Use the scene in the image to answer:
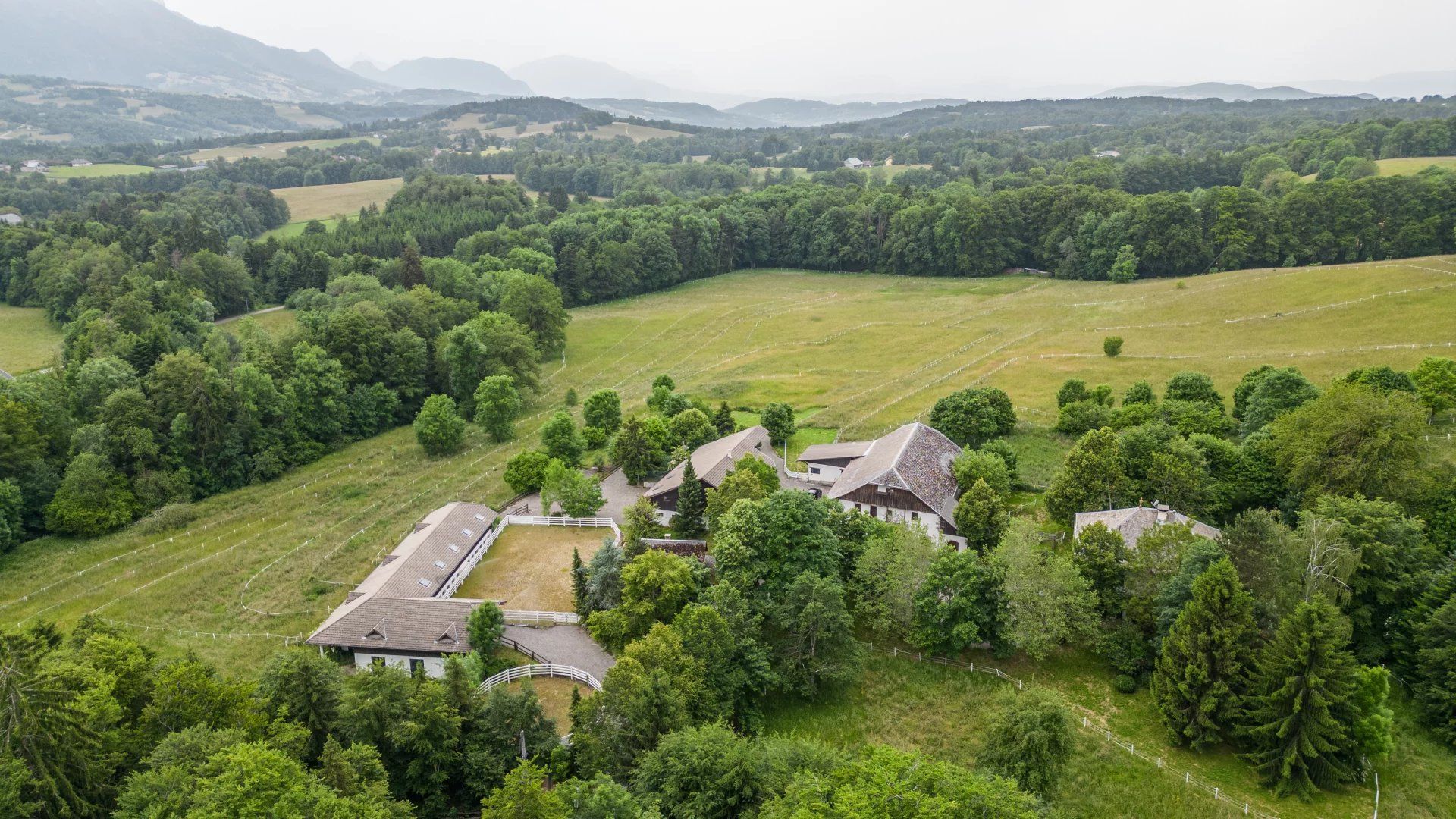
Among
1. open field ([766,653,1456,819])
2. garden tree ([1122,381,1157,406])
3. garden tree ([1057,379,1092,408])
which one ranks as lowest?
open field ([766,653,1456,819])

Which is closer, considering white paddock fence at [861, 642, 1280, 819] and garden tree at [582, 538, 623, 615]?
white paddock fence at [861, 642, 1280, 819]

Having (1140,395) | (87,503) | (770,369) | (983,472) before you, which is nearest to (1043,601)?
(983,472)

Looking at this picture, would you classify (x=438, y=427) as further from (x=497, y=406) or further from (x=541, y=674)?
(x=541, y=674)

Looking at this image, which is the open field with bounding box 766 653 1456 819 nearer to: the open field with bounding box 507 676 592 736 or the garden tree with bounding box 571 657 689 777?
the garden tree with bounding box 571 657 689 777

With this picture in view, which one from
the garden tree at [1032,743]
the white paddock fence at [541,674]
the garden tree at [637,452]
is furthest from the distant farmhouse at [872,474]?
the white paddock fence at [541,674]

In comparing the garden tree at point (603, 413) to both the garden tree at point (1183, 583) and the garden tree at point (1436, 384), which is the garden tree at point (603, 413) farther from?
the garden tree at point (1436, 384)

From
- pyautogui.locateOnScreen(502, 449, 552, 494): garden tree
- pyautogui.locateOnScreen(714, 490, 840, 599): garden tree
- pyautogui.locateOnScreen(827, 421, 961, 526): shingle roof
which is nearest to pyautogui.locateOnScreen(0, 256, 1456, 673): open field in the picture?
pyautogui.locateOnScreen(502, 449, 552, 494): garden tree
